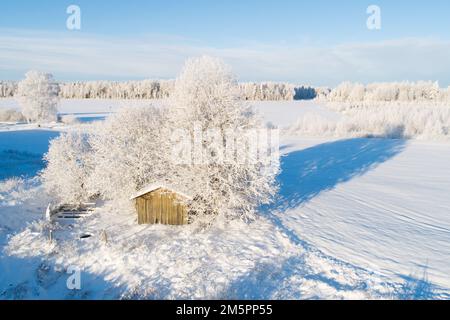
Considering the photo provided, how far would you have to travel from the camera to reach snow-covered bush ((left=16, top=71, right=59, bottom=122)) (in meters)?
60.8

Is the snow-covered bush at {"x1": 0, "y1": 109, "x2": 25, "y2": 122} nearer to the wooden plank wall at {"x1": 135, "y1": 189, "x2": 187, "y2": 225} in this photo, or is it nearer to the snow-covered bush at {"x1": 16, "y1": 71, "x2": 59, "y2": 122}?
the snow-covered bush at {"x1": 16, "y1": 71, "x2": 59, "y2": 122}

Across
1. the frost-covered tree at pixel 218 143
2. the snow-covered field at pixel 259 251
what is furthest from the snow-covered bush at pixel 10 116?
the frost-covered tree at pixel 218 143

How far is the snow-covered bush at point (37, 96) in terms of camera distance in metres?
60.8

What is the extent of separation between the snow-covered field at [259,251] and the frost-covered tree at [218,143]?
1.30 meters

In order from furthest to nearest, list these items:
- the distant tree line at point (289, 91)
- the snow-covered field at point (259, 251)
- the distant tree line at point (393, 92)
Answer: the distant tree line at point (289, 91)
the distant tree line at point (393, 92)
the snow-covered field at point (259, 251)

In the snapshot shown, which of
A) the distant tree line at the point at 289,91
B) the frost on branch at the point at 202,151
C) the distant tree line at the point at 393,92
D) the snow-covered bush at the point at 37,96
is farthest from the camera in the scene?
the distant tree line at the point at 289,91

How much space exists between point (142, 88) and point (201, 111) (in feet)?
465

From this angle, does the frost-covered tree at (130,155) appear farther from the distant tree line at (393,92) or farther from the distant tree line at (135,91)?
the distant tree line at (135,91)

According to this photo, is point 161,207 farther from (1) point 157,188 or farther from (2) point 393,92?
(2) point 393,92

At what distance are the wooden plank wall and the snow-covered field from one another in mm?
555

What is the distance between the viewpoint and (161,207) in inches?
656

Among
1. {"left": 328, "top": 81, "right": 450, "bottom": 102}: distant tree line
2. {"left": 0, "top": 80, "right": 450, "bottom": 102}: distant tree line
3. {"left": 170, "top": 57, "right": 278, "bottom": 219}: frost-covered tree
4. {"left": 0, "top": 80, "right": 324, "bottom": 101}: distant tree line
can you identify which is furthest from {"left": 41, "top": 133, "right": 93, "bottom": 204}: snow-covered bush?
{"left": 0, "top": 80, "right": 324, "bottom": 101}: distant tree line

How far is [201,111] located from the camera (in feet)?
53.9

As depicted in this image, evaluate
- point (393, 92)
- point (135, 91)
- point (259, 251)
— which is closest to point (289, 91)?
point (393, 92)
